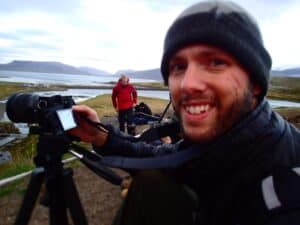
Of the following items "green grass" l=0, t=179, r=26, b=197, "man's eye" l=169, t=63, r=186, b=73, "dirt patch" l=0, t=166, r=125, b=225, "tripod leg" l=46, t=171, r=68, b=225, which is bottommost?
"dirt patch" l=0, t=166, r=125, b=225

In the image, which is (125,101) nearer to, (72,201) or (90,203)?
(90,203)

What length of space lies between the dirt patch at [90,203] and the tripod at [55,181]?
3.01 metres

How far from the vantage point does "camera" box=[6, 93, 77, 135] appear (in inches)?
79.0

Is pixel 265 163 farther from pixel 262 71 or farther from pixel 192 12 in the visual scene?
pixel 192 12

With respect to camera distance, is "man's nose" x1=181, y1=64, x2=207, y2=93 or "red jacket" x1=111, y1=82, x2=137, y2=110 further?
"red jacket" x1=111, y1=82, x2=137, y2=110

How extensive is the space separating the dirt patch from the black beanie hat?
3.81m

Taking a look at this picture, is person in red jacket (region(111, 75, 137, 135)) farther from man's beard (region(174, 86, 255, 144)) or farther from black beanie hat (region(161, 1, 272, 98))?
man's beard (region(174, 86, 255, 144))

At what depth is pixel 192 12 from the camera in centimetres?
181

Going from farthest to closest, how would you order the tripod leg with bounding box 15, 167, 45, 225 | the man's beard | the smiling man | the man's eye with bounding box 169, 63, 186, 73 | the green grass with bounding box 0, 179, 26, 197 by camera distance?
the green grass with bounding box 0, 179, 26, 197
the tripod leg with bounding box 15, 167, 45, 225
the man's eye with bounding box 169, 63, 186, 73
the man's beard
the smiling man

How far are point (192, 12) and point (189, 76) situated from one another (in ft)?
1.25

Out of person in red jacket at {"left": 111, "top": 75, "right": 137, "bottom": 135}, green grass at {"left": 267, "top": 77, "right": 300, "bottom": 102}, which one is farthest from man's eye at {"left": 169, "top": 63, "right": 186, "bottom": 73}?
green grass at {"left": 267, "top": 77, "right": 300, "bottom": 102}

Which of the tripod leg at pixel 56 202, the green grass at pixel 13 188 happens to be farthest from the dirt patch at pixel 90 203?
the tripod leg at pixel 56 202

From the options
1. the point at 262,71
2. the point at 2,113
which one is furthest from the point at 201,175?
the point at 2,113

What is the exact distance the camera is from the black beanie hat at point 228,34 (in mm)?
1668
